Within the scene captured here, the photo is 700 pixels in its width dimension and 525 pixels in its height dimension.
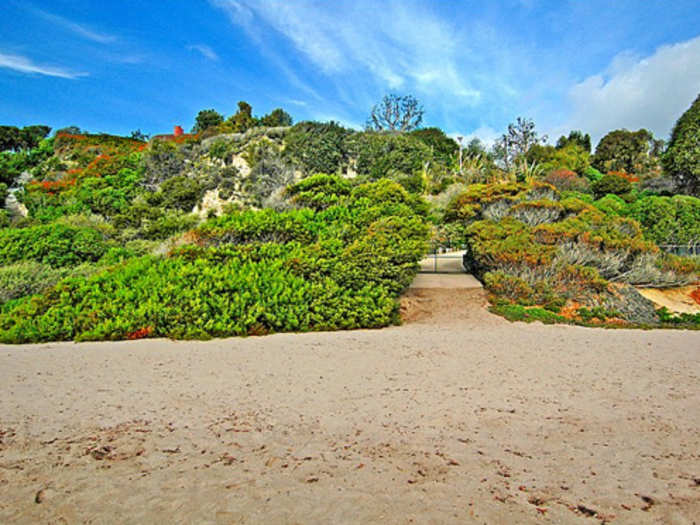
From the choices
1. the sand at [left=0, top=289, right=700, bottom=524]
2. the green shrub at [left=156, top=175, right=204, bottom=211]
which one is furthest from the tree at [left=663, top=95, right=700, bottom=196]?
the green shrub at [left=156, top=175, right=204, bottom=211]

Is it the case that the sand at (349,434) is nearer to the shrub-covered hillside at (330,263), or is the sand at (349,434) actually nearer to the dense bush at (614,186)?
the shrub-covered hillside at (330,263)

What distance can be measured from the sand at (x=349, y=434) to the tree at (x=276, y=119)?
4117 centimetres

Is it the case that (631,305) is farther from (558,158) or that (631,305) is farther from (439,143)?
(439,143)

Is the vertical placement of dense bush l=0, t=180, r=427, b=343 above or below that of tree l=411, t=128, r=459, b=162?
below

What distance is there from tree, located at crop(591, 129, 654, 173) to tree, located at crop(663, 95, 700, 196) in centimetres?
1929

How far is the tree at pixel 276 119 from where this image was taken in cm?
4347

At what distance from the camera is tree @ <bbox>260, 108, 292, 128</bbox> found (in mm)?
43469

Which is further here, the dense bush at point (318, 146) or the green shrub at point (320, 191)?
the dense bush at point (318, 146)

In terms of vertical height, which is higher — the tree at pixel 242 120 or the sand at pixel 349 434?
the tree at pixel 242 120

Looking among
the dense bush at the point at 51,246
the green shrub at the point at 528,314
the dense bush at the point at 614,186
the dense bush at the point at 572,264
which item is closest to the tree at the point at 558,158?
the dense bush at the point at 614,186

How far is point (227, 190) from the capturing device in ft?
101

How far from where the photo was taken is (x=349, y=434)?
321cm

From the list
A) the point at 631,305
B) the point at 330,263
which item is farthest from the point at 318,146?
the point at 631,305

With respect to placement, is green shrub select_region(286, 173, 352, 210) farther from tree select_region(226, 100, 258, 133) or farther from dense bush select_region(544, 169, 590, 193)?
tree select_region(226, 100, 258, 133)
